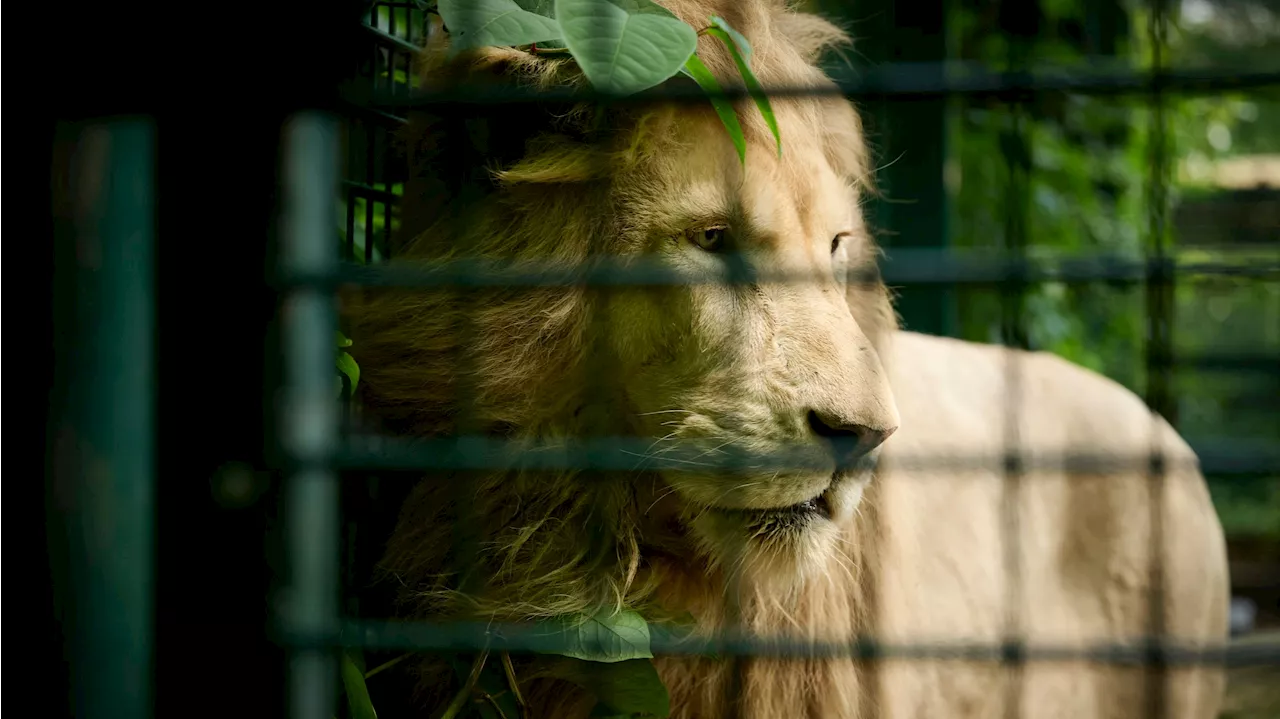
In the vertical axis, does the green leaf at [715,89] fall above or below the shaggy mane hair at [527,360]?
above

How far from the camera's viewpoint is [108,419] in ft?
3.18

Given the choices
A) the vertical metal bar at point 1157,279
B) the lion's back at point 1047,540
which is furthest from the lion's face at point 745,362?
the lion's back at point 1047,540

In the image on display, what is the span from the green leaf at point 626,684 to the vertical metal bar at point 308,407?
366mm

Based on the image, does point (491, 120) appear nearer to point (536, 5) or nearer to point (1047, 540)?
point (536, 5)

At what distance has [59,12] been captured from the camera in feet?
3.11

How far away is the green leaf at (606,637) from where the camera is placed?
1305 millimetres

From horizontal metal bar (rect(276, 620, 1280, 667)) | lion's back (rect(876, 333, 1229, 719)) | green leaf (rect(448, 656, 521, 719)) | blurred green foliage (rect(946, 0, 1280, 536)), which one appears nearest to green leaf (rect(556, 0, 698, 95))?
horizontal metal bar (rect(276, 620, 1280, 667))

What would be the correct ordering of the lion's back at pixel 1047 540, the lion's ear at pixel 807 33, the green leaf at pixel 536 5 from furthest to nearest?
1. the lion's back at pixel 1047 540
2. the lion's ear at pixel 807 33
3. the green leaf at pixel 536 5

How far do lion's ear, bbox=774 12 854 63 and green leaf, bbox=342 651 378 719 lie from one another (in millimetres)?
1103

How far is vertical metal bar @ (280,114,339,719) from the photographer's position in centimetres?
102

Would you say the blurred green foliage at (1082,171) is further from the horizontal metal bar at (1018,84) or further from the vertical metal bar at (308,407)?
the vertical metal bar at (308,407)

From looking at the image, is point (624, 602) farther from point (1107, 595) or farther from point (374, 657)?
point (1107, 595)

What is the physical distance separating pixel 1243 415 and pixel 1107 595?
20.8ft

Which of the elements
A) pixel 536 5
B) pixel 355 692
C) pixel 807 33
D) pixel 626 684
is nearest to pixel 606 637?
pixel 626 684
